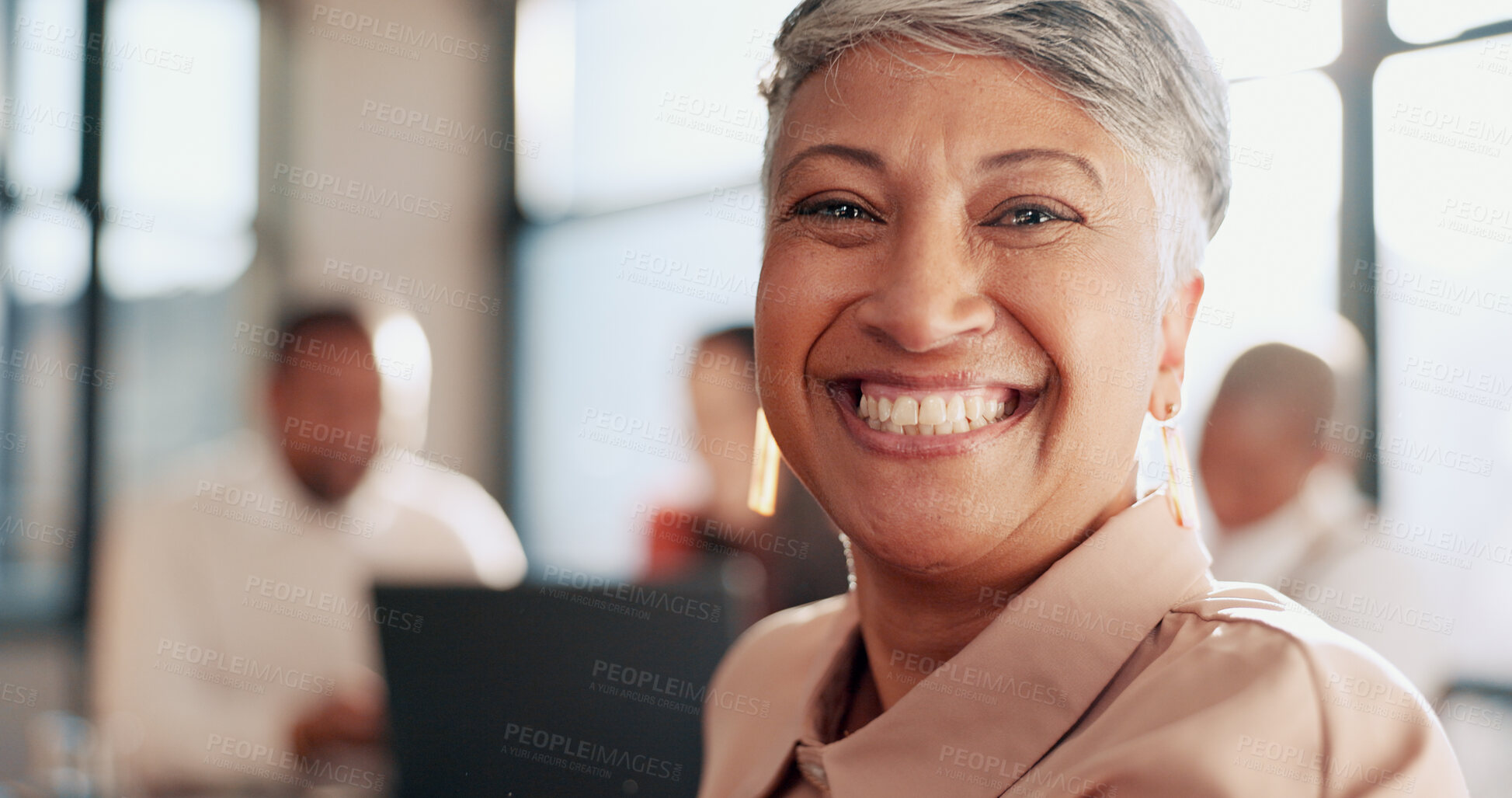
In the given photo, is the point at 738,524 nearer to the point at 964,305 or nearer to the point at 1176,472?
the point at 1176,472

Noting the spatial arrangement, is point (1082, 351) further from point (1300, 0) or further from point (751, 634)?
point (1300, 0)

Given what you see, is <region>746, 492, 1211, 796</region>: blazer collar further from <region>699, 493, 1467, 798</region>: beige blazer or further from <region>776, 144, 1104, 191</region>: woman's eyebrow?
<region>776, 144, 1104, 191</region>: woman's eyebrow

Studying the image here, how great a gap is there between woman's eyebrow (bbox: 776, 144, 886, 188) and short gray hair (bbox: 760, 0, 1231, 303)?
0.24 feet

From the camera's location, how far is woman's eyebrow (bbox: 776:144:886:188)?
2.68ft

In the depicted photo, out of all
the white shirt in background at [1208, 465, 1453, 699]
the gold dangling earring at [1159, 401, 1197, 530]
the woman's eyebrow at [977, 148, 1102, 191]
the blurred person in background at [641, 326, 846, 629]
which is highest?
the woman's eyebrow at [977, 148, 1102, 191]

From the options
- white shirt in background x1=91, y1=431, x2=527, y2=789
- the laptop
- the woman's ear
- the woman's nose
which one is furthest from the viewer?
white shirt in background x1=91, y1=431, x2=527, y2=789

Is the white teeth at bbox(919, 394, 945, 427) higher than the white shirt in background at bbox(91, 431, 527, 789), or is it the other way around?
the white teeth at bbox(919, 394, 945, 427)

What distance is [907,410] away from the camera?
82 centimetres

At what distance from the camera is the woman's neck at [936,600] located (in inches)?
34.0

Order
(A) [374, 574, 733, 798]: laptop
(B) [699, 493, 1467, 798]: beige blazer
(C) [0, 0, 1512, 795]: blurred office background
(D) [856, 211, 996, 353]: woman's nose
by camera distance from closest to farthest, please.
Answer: (B) [699, 493, 1467, 798]: beige blazer
(D) [856, 211, 996, 353]: woman's nose
(A) [374, 574, 733, 798]: laptop
(C) [0, 0, 1512, 795]: blurred office background

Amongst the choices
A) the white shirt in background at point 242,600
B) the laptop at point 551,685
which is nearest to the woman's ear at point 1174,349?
the laptop at point 551,685

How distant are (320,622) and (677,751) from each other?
1688 millimetres

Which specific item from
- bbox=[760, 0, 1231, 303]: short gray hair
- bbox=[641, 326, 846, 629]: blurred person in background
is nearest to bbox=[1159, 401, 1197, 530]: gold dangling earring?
bbox=[760, 0, 1231, 303]: short gray hair

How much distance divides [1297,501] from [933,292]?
1727 mm
